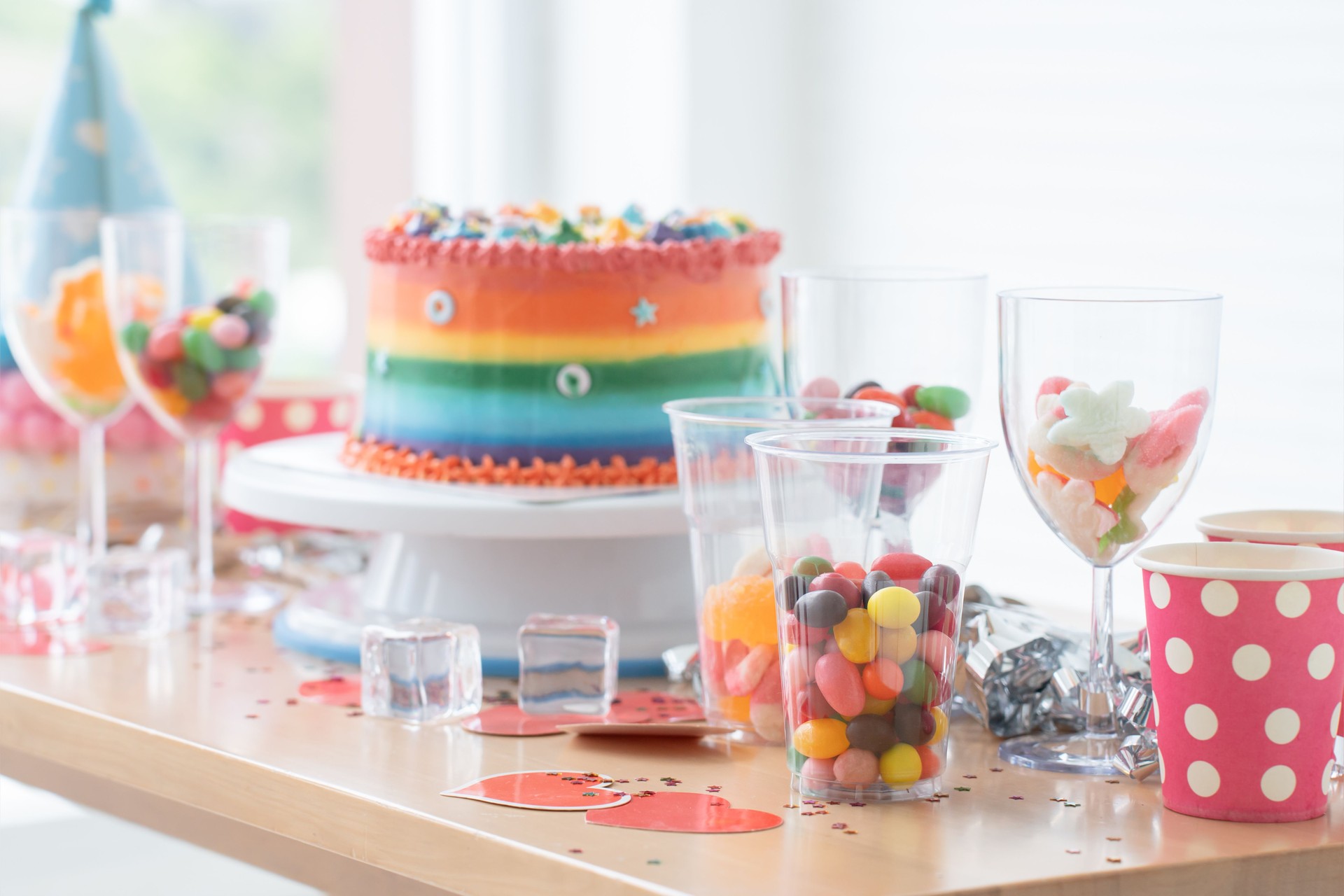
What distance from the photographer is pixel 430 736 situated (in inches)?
36.8

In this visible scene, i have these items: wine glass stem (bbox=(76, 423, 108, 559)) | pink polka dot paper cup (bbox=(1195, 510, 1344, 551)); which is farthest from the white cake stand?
pink polka dot paper cup (bbox=(1195, 510, 1344, 551))

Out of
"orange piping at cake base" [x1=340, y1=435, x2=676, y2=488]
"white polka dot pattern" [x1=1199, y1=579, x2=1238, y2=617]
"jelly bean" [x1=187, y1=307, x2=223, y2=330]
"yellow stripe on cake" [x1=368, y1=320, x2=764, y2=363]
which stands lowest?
"white polka dot pattern" [x1=1199, y1=579, x2=1238, y2=617]

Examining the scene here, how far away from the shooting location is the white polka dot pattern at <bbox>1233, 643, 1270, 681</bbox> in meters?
0.75

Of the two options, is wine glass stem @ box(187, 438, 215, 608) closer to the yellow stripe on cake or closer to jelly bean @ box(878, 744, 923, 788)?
the yellow stripe on cake

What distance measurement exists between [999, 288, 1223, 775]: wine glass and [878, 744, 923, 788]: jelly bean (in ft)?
0.46

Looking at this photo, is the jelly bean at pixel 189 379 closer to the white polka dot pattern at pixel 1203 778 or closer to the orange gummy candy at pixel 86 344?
the orange gummy candy at pixel 86 344

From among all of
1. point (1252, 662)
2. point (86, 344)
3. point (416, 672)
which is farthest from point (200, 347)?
point (1252, 662)

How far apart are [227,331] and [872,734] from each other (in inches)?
28.4

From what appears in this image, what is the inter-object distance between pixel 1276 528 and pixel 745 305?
435 millimetres

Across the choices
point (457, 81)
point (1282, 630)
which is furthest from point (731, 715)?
point (457, 81)

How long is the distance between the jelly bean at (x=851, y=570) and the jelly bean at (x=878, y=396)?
9.1 inches

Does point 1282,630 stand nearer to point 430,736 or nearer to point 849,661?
point 849,661

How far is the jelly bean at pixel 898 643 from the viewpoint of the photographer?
778 millimetres

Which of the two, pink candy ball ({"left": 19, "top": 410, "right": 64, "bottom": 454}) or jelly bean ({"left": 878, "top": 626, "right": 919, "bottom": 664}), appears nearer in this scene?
jelly bean ({"left": 878, "top": 626, "right": 919, "bottom": 664})
